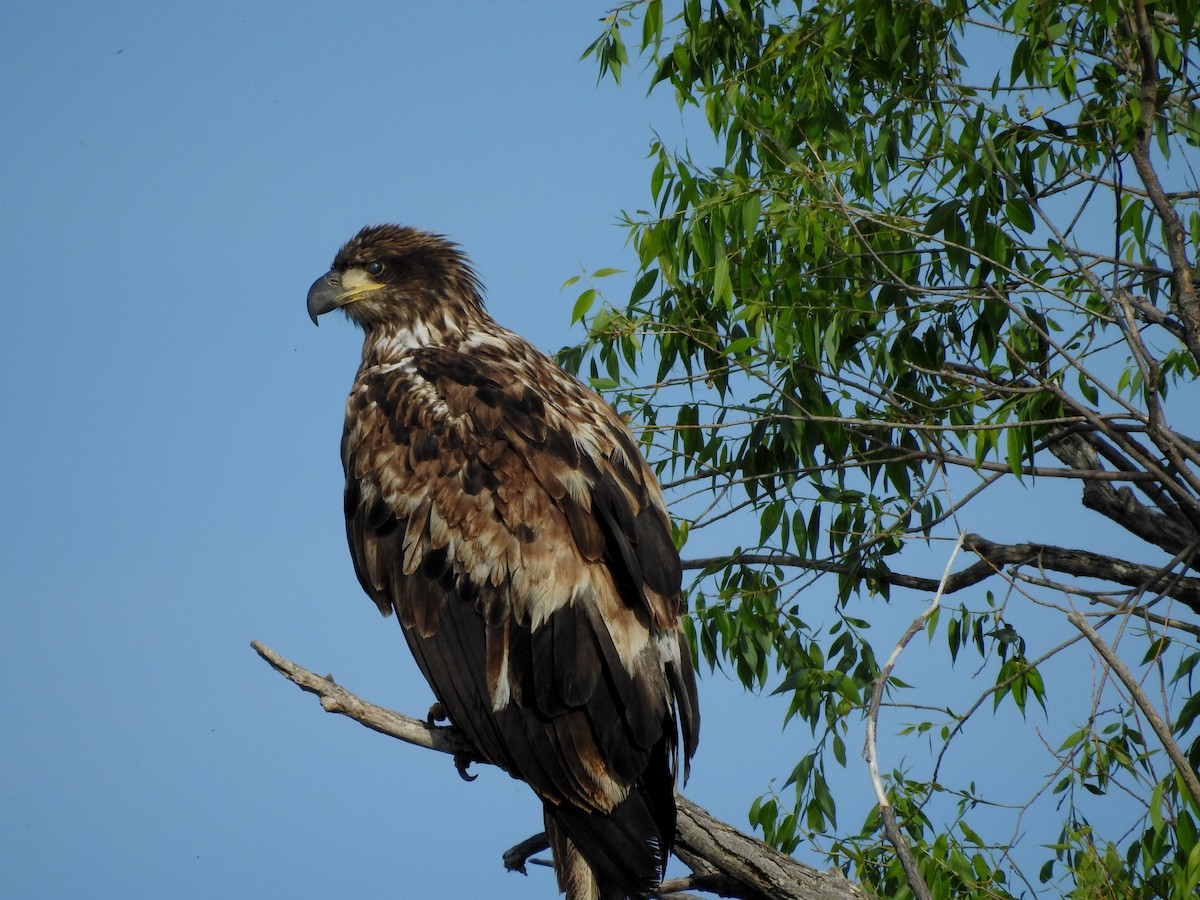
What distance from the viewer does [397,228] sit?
20.7 feet

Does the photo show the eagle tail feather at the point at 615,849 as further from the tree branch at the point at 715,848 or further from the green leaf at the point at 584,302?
the green leaf at the point at 584,302

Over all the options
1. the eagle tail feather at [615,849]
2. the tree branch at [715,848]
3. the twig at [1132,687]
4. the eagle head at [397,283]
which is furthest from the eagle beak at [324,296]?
the twig at [1132,687]

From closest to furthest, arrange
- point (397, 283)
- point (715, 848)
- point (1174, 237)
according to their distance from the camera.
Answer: point (715, 848) → point (397, 283) → point (1174, 237)

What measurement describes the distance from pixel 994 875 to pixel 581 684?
2.72m

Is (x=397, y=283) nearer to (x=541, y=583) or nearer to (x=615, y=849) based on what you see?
(x=541, y=583)

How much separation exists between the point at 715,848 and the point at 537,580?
113 centimetres

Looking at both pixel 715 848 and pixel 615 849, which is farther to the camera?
pixel 715 848

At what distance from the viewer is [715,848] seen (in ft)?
15.1

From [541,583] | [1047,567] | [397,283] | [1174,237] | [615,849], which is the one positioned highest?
[1174,237]

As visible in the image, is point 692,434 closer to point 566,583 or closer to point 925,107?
point 925,107

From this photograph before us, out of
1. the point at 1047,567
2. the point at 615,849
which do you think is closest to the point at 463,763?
the point at 615,849

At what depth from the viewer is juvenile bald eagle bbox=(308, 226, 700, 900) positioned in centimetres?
432

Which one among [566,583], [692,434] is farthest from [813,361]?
[566,583]

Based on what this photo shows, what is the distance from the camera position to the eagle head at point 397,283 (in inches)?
235
